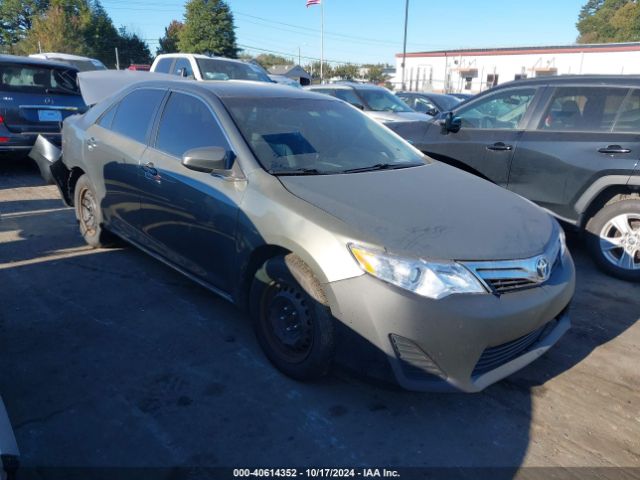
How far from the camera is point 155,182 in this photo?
12.2 feet

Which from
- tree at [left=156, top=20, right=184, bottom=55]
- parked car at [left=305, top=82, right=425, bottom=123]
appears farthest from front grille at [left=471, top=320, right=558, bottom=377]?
tree at [left=156, top=20, right=184, bottom=55]

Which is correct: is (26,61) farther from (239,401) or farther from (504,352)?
(504,352)

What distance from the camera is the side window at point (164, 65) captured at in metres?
10.9

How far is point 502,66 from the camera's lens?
52.2m

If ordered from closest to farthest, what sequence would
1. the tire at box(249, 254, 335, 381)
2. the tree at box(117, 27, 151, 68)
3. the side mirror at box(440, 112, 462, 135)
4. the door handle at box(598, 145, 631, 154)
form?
the tire at box(249, 254, 335, 381)
the door handle at box(598, 145, 631, 154)
the side mirror at box(440, 112, 462, 135)
the tree at box(117, 27, 151, 68)

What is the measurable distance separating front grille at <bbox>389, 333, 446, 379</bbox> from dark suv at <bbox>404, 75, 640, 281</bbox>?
10.0 ft

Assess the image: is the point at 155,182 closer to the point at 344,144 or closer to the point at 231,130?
the point at 231,130

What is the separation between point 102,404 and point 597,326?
11.2ft

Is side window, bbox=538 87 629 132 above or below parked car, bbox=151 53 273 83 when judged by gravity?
below

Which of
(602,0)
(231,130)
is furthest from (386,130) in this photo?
(602,0)

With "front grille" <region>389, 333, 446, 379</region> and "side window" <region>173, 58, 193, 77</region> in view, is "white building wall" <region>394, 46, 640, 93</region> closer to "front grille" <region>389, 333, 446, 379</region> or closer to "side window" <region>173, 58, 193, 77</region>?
"side window" <region>173, 58, 193, 77</region>

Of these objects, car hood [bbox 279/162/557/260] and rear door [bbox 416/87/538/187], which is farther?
rear door [bbox 416/87/538/187]

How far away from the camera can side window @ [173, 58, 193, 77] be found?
10188mm

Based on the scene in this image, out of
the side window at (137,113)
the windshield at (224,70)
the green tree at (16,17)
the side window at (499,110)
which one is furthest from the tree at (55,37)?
the side window at (499,110)
